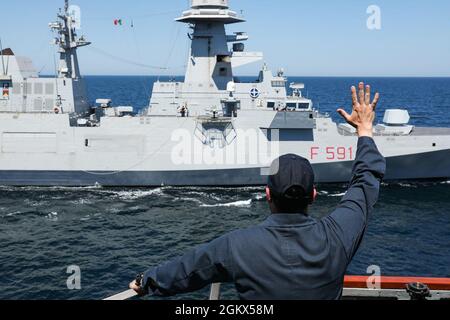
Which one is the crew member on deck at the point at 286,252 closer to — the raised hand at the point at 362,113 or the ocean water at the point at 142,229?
the raised hand at the point at 362,113

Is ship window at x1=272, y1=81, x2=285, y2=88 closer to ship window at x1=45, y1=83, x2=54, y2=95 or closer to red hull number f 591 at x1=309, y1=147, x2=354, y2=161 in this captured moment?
red hull number f 591 at x1=309, y1=147, x2=354, y2=161

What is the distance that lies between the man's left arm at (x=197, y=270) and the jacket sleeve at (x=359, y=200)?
0.51 m

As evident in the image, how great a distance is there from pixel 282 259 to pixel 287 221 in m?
0.18

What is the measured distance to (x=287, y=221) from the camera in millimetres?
2070

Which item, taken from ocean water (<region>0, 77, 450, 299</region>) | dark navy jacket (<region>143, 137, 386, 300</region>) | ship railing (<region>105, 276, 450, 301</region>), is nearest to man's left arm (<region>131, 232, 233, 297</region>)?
dark navy jacket (<region>143, 137, 386, 300</region>)

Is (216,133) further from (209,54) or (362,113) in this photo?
(362,113)

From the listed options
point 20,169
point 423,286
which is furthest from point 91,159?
point 423,286

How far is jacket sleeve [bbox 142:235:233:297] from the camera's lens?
81.0 inches

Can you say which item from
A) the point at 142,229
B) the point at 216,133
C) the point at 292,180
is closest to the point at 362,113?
the point at 292,180

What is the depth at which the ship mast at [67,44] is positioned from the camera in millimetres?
22875

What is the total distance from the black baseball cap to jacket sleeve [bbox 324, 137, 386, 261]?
0.59 feet

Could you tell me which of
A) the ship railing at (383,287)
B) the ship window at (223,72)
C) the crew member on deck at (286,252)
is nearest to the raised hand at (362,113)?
the crew member on deck at (286,252)
